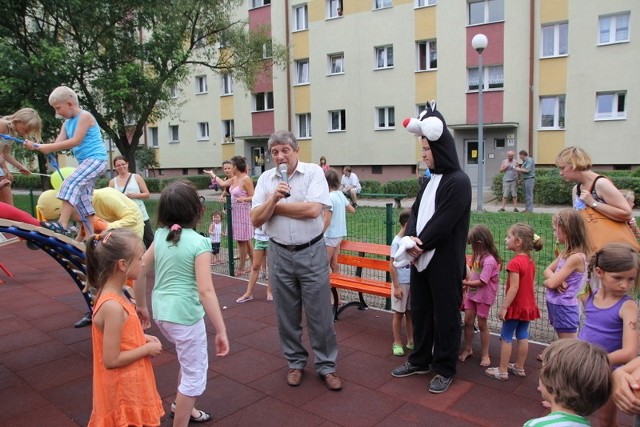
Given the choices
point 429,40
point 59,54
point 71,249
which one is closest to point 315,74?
point 429,40

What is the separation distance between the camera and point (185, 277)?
3.09 metres

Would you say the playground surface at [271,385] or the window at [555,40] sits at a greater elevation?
the window at [555,40]

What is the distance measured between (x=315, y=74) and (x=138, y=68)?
515 inches

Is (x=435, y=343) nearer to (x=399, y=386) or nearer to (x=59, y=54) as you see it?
(x=399, y=386)

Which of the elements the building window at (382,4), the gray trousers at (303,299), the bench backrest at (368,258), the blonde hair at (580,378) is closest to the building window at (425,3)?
the building window at (382,4)

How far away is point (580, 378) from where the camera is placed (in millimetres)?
1955

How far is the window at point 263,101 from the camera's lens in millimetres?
29953

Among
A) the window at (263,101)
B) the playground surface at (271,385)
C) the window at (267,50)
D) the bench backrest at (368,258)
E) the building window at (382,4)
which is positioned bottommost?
the playground surface at (271,385)

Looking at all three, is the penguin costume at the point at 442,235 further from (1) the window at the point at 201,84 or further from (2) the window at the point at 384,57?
(1) the window at the point at 201,84

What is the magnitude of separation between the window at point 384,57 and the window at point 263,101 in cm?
704

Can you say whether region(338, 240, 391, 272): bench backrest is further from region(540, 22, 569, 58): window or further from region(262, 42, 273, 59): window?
region(540, 22, 569, 58): window

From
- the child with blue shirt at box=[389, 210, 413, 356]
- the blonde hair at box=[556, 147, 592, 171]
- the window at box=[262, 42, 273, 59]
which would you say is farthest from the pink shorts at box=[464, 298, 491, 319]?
the window at box=[262, 42, 273, 59]

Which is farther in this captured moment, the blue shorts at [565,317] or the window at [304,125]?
the window at [304,125]

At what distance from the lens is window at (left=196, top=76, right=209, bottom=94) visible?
107ft
